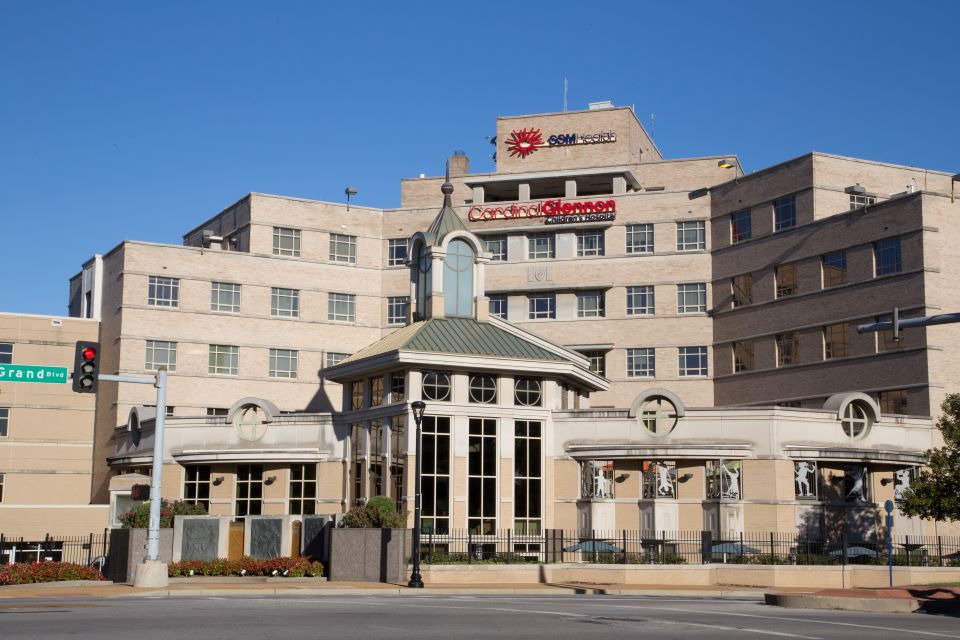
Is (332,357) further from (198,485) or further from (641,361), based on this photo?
(198,485)

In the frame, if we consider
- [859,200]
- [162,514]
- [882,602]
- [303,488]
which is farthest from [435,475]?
[859,200]

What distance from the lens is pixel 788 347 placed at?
67.3 meters

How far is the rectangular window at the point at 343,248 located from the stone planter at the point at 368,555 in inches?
1551

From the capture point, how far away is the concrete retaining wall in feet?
135

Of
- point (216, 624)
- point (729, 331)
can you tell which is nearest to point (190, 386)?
point (729, 331)

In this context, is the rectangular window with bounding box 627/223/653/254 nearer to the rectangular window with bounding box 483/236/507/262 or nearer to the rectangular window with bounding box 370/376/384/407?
the rectangular window with bounding box 483/236/507/262

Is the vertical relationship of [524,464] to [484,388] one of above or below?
below

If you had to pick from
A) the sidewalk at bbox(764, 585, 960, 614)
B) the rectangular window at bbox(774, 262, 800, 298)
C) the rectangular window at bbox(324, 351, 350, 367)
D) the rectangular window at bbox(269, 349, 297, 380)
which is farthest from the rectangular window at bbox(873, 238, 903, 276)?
the rectangular window at bbox(269, 349, 297, 380)

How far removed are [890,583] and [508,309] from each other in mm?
39756

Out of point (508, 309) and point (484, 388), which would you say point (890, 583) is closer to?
point (484, 388)

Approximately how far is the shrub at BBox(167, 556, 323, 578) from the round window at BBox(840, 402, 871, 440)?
2154cm

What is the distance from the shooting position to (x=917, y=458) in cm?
4775

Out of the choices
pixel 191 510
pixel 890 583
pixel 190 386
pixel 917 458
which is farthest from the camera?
pixel 190 386

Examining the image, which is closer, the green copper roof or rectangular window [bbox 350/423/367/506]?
the green copper roof
